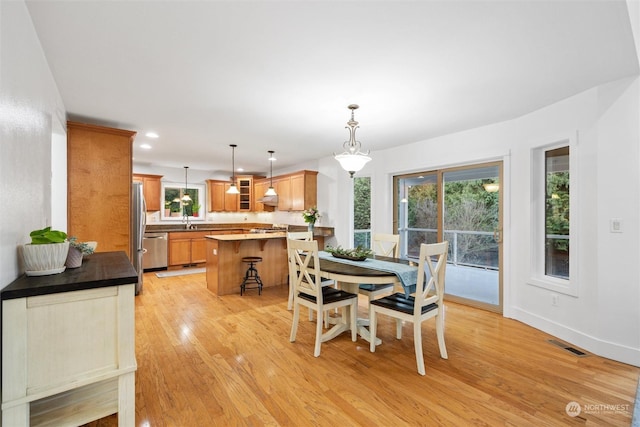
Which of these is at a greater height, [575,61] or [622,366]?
[575,61]

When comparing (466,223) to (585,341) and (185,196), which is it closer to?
(585,341)

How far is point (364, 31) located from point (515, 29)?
96cm

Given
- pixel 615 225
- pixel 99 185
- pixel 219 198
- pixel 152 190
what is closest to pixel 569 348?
pixel 615 225

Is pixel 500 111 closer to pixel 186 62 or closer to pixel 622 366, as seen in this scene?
pixel 622 366

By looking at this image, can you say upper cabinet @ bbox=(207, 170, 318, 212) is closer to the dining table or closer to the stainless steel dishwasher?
the stainless steel dishwasher

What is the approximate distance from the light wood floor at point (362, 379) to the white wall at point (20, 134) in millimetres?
1261

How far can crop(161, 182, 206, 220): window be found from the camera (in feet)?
24.5

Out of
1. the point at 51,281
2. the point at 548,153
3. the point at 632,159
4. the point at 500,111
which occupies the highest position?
the point at 500,111

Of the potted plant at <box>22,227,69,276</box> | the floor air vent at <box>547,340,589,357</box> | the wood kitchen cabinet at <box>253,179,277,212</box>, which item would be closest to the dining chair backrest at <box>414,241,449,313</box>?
the floor air vent at <box>547,340,589,357</box>

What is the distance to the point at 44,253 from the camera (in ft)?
5.09

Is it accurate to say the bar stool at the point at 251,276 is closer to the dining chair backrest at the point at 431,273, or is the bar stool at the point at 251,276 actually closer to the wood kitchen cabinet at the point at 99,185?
the wood kitchen cabinet at the point at 99,185

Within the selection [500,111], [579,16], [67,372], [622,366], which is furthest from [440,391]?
[500,111]

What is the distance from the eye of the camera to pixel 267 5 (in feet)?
5.57

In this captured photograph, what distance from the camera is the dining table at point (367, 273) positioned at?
261 cm
